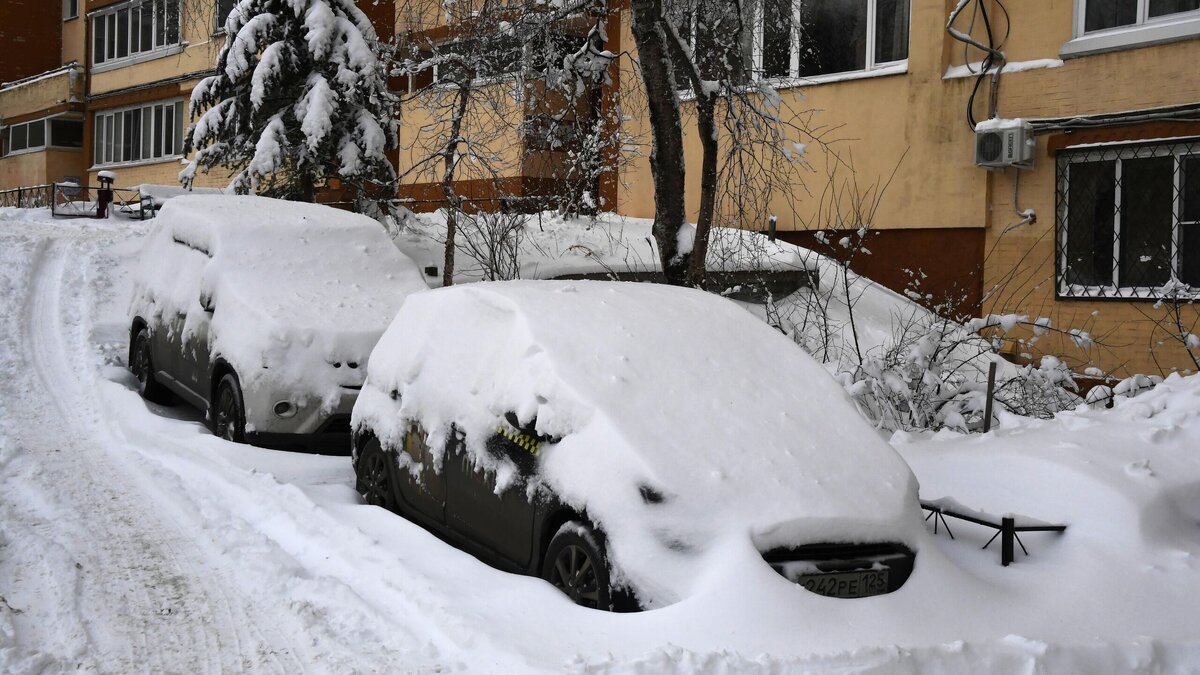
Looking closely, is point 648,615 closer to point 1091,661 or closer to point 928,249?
point 1091,661

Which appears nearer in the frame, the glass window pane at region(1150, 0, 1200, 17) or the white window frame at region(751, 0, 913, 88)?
the glass window pane at region(1150, 0, 1200, 17)

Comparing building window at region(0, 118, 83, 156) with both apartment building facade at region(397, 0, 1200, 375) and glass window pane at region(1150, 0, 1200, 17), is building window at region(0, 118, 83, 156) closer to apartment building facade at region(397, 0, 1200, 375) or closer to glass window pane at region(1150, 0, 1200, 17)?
apartment building facade at region(397, 0, 1200, 375)

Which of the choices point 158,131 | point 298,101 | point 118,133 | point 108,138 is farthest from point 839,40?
point 108,138

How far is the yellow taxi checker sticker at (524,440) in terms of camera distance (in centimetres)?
506

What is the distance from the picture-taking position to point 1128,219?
1261 cm

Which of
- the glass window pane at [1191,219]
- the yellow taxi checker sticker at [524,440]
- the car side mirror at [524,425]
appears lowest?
the yellow taxi checker sticker at [524,440]

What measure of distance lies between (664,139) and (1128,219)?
6246 mm

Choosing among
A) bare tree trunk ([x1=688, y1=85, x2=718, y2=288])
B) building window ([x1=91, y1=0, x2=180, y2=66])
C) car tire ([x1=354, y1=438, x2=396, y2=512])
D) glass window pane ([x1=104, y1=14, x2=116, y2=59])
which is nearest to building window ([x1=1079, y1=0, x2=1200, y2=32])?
bare tree trunk ([x1=688, y1=85, x2=718, y2=288])

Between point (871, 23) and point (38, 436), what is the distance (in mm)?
11671

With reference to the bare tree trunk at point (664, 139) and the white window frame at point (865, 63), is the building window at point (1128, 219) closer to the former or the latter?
the white window frame at point (865, 63)

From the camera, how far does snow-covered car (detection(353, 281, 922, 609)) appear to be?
4.45 metres

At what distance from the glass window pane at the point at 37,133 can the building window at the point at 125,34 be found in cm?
352

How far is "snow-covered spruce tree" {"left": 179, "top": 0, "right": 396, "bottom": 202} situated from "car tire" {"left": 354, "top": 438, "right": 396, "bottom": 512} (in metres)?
7.70

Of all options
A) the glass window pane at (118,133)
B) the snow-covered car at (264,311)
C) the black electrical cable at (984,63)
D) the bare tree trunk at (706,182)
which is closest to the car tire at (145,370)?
the snow-covered car at (264,311)
